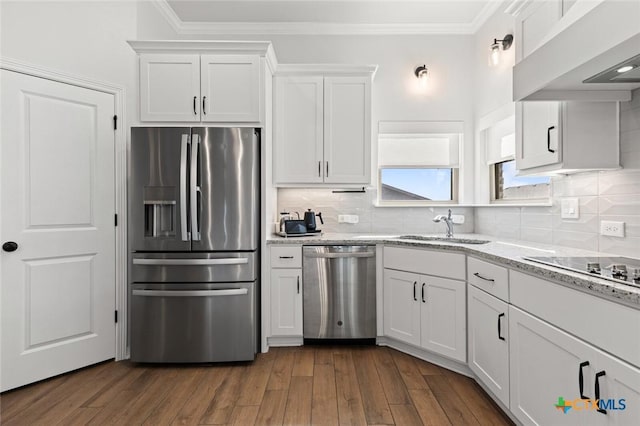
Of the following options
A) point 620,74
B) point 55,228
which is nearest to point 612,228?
→ point 620,74

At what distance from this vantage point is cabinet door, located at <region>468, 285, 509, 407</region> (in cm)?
196

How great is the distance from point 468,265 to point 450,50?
7.77 ft

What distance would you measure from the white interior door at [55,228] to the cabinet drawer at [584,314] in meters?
2.85

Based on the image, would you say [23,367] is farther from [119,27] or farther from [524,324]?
[524,324]

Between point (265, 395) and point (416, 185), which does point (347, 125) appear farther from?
point (265, 395)

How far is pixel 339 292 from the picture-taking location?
3.03m

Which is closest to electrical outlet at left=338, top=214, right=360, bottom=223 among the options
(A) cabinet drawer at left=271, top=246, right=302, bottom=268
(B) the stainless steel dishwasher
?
(B) the stainless steel dishwasher

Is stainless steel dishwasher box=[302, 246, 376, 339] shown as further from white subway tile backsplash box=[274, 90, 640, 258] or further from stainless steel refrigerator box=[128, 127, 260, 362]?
white subway tile backsplash box=[274, 90, 640, 258]

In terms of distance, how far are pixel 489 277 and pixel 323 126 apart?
6.40 feet

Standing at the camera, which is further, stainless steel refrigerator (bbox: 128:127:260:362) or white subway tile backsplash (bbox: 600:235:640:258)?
stainless steel refrigerator (bbox: 128:127:260:362)

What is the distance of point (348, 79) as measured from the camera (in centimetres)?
335

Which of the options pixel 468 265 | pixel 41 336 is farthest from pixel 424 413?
pixel 41 336

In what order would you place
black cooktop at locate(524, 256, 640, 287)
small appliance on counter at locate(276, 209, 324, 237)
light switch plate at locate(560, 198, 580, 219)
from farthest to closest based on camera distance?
small appliance on counter at locate(276, 209, 324, 237), light switch plate at locate(560, 198, 580, 219), black cooktop at locate(524, 256, 640, 287)

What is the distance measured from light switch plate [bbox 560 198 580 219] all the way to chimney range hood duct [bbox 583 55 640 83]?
810 millimetres
